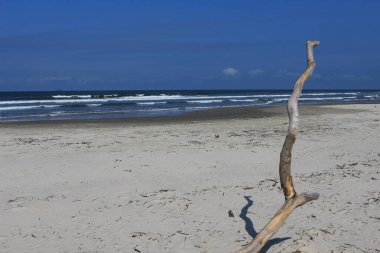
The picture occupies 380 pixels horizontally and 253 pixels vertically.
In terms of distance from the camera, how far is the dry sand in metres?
5.34

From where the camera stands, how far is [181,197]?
700 cm

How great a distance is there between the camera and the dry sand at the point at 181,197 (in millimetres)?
5344

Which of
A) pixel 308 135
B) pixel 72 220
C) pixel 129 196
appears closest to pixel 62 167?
pixel 129 196

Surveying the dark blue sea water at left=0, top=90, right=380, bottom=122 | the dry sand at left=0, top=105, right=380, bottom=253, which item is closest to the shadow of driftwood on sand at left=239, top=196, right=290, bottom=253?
the dry sand at left=0, top=105, right=380, bottom=253

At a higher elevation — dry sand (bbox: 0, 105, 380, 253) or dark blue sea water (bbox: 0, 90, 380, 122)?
dark blue sea water (bbox: 0, 90, 380, 122)

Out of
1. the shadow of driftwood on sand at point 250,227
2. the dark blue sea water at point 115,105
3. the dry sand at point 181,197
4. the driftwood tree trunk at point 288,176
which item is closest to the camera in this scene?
the driftwood tree trunk at point 288,176

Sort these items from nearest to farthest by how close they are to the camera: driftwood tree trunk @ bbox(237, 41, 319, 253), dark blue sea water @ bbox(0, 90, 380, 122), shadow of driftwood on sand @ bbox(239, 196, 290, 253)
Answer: driftwood tree trunk @ bbox(237, 41, 319, 253)
shadow of driftwood on sand @ bbox(239, 196, 290, 253)
dark blue sea water @ bbox(0, 90, 380, 122)

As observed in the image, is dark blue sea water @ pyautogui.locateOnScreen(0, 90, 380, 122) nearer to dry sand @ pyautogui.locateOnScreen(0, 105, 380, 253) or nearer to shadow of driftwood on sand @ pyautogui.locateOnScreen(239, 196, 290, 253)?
dry sand @ pyautogui.locateOnScreen(0, 105, 380, 253)

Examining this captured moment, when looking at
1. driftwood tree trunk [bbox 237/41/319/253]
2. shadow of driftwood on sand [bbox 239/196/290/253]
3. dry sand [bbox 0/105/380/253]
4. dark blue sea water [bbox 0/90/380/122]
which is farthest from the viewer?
dark blue sea water [bbox 0/90/380/122]

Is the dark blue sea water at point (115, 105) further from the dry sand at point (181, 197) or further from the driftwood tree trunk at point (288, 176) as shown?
the driftwood tree trunk at point (288, 176)

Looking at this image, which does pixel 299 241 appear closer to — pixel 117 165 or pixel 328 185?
pixel 328 185

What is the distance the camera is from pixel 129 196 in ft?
23.6

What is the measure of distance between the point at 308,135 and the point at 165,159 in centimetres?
589

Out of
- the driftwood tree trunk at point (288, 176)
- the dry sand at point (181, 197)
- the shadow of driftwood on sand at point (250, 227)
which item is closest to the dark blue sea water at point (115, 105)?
the dry sand at point (181, 197)
